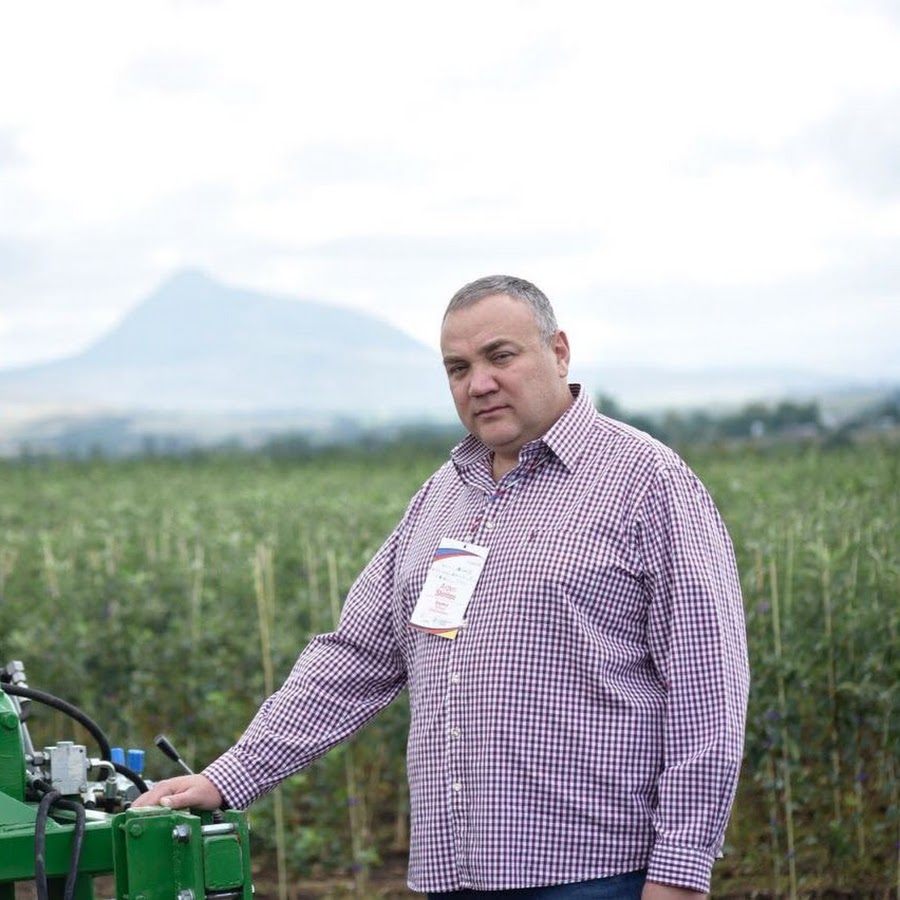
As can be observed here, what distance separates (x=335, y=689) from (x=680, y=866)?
78 centimetres

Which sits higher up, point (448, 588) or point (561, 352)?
point (561, 352)

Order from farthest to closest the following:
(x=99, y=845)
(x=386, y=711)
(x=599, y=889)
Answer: (x=386, y=711) < (x=599, y=889) < (x=99, y=845)

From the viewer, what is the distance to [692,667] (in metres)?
2.41

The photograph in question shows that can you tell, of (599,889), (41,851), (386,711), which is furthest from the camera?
(386,711)

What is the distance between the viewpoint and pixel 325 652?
2867 mm

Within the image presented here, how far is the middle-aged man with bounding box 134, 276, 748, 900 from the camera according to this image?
242cm

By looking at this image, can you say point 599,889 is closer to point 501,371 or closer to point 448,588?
point 448,588

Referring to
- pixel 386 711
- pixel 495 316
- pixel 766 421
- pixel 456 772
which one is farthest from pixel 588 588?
pixel 766 421

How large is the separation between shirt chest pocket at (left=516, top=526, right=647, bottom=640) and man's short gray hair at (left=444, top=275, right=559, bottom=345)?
37cm

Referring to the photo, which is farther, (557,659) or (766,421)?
(766,421)

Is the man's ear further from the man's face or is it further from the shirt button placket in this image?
the shirt button placket

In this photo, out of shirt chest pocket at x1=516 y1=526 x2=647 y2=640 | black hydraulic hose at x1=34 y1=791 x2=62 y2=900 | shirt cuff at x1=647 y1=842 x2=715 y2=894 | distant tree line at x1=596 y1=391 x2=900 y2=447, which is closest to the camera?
black hydraulic hose at x1=34 y1=791 x2=62 y2=900

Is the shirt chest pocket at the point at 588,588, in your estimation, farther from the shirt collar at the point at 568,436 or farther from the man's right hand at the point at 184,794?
the man's right hand at the point at 184,794

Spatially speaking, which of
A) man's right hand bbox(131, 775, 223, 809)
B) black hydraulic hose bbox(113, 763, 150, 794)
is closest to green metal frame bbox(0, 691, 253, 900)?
man's right hand bbox(131, 775, 223, 809)
